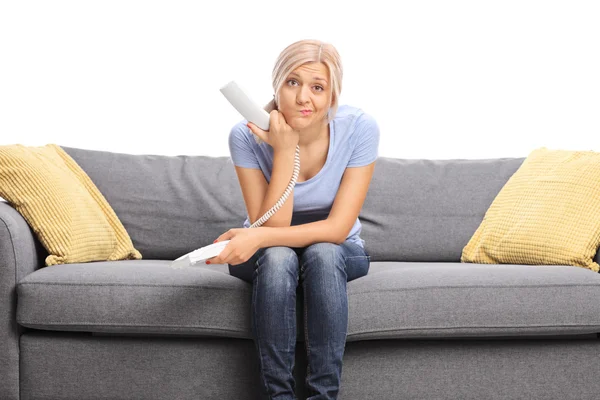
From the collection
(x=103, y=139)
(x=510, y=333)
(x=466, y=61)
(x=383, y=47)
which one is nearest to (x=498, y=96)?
(x=466, y=61)

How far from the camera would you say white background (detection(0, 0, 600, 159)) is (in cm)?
320

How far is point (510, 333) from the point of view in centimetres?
204

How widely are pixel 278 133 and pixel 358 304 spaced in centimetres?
51

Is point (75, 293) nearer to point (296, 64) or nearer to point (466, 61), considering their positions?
point (296, 64)

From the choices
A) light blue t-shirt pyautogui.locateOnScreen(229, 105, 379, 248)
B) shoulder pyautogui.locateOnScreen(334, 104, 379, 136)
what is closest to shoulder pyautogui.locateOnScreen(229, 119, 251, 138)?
light blue t-shirt pyautogui.locateOnScreen(229, 105, 379, 248)

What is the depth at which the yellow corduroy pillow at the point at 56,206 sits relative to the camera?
230 cm

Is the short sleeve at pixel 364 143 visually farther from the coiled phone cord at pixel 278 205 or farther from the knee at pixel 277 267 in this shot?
the knee at pixel 277 267

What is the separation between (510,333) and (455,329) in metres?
0.16

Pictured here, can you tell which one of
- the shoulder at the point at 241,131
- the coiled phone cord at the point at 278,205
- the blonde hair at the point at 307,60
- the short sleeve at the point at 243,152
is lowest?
the coiled phone cord at the point at 278,205

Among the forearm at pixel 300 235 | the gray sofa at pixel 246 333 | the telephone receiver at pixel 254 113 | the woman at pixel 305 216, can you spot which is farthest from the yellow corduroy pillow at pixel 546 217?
the telephone receiver at pixel 254 113

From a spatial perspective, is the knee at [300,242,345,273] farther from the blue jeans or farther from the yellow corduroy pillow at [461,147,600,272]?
the yellow corduroy pillow at [461,147,600,272]

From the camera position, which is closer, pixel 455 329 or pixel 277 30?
pixel 455 329

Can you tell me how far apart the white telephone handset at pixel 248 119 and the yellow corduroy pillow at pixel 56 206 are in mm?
602

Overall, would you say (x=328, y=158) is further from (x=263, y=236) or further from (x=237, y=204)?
(x=237, y=204)
